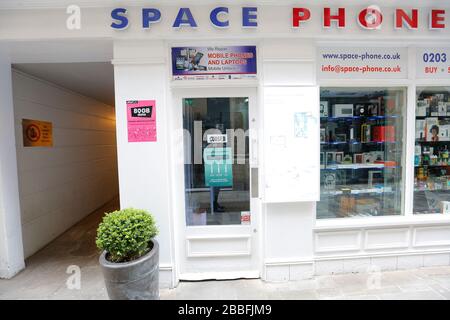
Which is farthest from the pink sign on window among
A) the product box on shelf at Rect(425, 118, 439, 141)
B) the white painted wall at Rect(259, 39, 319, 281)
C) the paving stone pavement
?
the product box on shelf at Rect(425, 118, 439, 141)

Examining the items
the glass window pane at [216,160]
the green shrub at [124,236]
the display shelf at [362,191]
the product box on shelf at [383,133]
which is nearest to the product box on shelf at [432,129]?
the product box on shelf at [383,133]

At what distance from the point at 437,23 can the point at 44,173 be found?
20.8 ft

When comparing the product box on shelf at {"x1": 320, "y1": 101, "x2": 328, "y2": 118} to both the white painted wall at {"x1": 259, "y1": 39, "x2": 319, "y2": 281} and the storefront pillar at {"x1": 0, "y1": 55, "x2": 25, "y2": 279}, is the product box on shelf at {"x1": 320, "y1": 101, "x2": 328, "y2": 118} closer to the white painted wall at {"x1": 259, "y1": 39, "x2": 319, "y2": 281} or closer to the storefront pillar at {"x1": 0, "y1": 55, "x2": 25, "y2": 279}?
the white painted wall at {"x1": 259, "y1": 39, "x2": 319, "y2": 281}

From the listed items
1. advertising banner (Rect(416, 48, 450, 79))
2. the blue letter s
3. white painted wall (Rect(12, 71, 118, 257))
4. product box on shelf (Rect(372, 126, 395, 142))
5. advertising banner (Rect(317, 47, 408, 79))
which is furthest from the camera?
white painted wall (Rect(12, 71, 118, 257))

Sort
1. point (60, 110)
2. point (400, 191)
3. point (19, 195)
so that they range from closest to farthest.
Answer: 1. point (400, 191)
2. point (19, 195)
3. point (60, 110)

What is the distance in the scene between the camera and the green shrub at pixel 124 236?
2.27 m

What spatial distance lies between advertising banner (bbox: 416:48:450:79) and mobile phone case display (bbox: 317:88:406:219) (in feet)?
1.13

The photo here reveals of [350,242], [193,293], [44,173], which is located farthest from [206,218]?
[44,173]

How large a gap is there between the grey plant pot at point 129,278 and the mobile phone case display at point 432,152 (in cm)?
363

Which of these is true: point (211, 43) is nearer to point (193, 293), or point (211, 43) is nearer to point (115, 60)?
point (115, 60)

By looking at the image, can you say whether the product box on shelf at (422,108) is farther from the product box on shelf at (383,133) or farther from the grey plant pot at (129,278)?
the grey plant pot at (129,278)

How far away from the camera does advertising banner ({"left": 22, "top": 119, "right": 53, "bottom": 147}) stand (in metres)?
3.97

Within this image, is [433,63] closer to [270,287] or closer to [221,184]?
[221,184]

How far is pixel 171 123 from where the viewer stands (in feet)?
9.79
